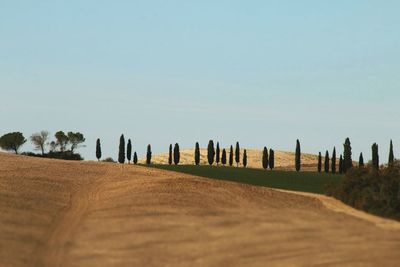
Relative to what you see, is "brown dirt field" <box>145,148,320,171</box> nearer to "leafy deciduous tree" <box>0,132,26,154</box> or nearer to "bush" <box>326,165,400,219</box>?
"leafy deciduous tree" <box>0,132,26,154</box>

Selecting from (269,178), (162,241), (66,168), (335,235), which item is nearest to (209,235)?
(162,241)

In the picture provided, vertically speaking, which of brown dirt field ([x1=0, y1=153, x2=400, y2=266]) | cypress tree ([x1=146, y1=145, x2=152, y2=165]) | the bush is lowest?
brown dirt field ([x1=0, y1=153, x2=400, y2=266])

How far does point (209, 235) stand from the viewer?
23062mm

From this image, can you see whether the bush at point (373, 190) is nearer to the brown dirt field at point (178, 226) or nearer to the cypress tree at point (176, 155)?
the brown dirt field at point (178, 226)

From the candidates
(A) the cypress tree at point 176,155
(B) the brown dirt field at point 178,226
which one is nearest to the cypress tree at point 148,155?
(A) the cypress tree at point 176,155

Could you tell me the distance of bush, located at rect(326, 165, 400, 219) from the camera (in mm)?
27891

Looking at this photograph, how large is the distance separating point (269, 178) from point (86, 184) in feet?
121

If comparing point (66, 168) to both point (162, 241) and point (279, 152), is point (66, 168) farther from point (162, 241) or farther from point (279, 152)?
point (279, 152)

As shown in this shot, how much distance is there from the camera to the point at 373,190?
2917 centimetres

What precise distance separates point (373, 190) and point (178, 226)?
966 cm

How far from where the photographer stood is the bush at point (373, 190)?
91.5 ft

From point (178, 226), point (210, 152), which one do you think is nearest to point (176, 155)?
point (210, 152)

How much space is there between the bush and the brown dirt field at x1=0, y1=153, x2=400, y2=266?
674mm

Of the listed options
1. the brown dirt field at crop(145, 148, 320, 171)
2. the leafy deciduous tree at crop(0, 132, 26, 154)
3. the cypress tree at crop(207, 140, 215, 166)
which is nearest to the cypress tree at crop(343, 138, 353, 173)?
the cypress tree at crop(207, 140, 215, 166)
